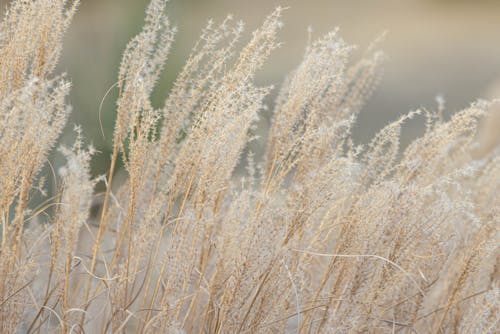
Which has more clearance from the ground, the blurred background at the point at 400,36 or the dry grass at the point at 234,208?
the blurred background at the point at 400,36

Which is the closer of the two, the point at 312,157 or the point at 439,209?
the point at 439,209

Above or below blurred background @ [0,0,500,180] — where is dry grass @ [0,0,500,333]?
below

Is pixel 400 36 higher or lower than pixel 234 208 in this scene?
higher

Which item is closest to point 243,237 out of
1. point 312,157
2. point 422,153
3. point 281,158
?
point 281,158

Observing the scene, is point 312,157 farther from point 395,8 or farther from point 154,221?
point 395,8

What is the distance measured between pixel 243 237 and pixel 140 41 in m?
0.43

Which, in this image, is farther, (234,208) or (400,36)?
(400,36)

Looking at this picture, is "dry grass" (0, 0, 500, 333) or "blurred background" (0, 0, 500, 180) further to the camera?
"blurred background" (0, 0, 500, 180)

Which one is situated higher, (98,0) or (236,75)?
(98,0)

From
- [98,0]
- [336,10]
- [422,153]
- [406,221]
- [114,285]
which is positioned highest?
[336,10]

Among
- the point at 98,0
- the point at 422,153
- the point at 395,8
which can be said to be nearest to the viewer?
the point at 422,153

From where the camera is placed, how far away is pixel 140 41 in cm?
139

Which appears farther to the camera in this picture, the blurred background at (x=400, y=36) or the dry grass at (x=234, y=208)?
the blurred background at (x=400, y=36)

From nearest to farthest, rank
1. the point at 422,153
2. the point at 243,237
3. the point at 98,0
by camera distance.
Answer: the point at 243,237 < the point at 422,153 < the point at 98,0
